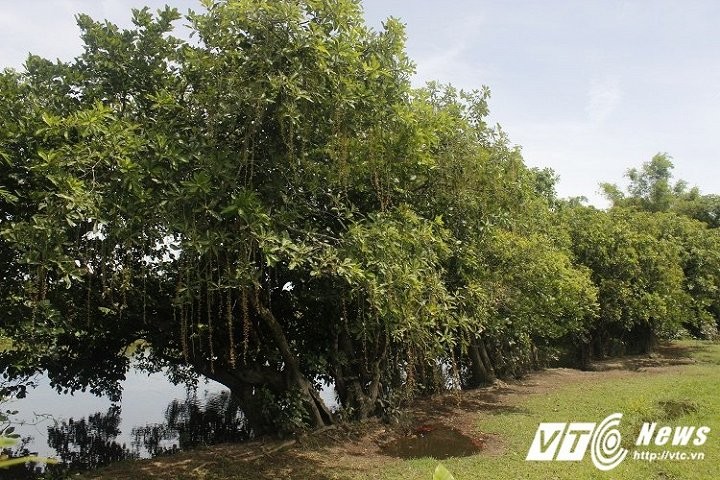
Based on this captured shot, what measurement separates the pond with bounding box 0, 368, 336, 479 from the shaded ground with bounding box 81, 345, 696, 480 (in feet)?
8.23

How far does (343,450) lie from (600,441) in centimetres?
525

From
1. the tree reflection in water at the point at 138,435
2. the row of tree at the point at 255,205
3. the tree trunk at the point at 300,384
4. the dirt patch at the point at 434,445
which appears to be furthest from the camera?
the tree reflection in water at the point at 138,435

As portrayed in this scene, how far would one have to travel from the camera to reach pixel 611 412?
13.5m

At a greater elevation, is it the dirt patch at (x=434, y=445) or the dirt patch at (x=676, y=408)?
the dirt patch at (x=434, y=445)

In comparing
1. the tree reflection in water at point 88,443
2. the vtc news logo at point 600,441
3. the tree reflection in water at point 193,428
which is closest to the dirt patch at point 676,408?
the vtc news logo at point 600,441

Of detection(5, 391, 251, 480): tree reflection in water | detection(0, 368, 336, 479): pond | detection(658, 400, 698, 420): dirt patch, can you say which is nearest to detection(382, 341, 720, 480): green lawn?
detection(658, 400, 698, 420): dirt patch

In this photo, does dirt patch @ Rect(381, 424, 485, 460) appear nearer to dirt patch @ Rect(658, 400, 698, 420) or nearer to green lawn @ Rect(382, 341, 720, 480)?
green lawn @ Rect(382, 341, 720, 480)

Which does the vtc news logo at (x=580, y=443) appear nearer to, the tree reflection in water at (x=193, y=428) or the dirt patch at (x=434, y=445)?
the dirt patch at (x=434, y=445)

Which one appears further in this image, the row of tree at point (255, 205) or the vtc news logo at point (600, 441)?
the vtc news logo at point (600, 441)

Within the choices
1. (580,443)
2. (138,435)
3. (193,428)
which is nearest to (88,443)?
(138,435)

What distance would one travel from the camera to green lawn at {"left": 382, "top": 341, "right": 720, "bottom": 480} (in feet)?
29.3

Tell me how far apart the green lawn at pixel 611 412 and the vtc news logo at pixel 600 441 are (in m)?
0.18

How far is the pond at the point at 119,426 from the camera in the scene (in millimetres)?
13516

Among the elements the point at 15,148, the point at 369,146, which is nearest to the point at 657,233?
A: the point at 369,146
